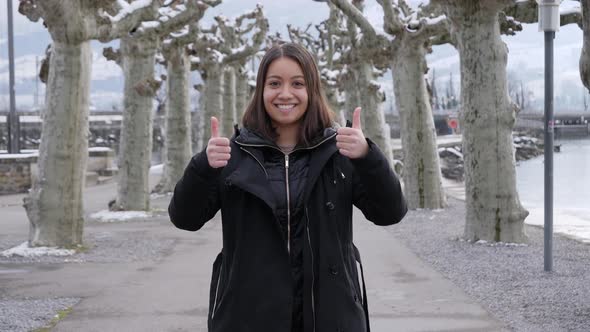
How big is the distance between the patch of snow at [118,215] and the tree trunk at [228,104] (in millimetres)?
14947

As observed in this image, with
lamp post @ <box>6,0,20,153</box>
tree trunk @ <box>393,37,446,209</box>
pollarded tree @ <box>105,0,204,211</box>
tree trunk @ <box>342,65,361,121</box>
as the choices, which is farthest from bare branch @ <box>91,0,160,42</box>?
lamp post @ <box>6,0,20,153</box>

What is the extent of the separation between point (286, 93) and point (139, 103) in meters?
13.8

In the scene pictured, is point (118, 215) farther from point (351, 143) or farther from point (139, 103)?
point (351, 143)

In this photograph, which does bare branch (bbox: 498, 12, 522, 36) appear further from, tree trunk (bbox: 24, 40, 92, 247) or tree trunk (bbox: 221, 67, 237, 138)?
tree trunk (bbox: 221, 67, 237, 138)

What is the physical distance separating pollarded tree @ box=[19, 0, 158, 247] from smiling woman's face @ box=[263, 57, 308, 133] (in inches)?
323

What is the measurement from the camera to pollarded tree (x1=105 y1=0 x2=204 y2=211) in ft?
53.8

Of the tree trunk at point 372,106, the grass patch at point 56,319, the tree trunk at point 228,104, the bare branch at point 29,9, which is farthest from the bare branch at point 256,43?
the grass patch at point 56,319

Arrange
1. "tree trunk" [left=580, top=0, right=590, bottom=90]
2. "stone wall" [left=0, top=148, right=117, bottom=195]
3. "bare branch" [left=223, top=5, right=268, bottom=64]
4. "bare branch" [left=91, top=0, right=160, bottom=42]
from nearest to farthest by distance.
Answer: "tree trunk" [left=580, top=0, right=590, bottom=90]
"bare branch" [left=91, top=0, right=160, bottom=42]
"stone wall" [left=0, top=148, right=117, bottom=195]
"bare branch" [left=223, top=5, right=268, bottom=64]

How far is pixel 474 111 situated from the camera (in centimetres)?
1127

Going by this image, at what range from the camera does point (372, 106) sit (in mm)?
22203

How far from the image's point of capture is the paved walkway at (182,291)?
21.2ft

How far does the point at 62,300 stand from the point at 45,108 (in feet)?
14.2

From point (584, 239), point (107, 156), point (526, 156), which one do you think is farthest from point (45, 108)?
point (526, 156)

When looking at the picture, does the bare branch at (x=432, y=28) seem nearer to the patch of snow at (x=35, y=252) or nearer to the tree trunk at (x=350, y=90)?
the patch of snow at (x=35, y=252)
